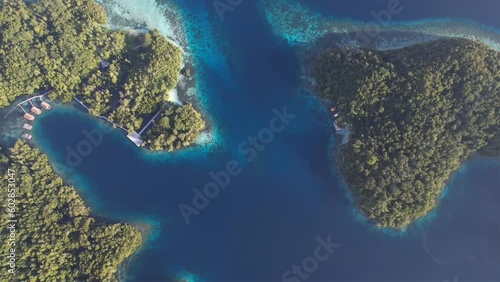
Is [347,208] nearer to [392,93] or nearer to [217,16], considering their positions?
[392,93]

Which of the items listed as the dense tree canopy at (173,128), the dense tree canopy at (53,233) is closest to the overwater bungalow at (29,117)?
the dense tree canopy at (53,233)

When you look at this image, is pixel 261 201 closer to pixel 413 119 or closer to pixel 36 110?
pixel 413 119

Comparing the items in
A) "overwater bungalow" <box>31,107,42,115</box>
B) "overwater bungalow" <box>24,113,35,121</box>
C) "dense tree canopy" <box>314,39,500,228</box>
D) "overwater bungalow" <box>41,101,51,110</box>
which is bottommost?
"overwater bungalow" <box>24,113,35,121</box>

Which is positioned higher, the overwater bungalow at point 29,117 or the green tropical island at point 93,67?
the green tropical island at point 93,67

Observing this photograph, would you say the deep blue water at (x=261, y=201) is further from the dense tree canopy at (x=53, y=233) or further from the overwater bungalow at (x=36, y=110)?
the dense tree canopy at (x=53, y=233)

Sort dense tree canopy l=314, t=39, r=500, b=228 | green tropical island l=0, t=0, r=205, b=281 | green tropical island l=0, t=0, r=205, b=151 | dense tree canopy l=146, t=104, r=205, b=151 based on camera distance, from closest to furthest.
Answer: green tropical island l=0, t=0, r=205, b=281 < dense tree canopy l=314, t=39, r=500, b=228 < green tropical island l=0, t=0, r=205, b=151 < dense tree canopy l=146, t=104, r=205, b=151

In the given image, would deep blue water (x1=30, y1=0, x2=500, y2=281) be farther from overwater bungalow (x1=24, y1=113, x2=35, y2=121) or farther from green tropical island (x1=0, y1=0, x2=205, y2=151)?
green tropical island (x1=0, y1=0, x2=205, y2=151)

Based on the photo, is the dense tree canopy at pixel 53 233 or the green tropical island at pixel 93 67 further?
the green tropical island at pixel 93 67

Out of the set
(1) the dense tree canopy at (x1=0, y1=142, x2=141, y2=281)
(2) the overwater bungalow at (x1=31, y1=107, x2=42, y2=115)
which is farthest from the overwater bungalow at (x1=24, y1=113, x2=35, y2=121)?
(1) the dense tree canopy at (x1=0, y1=142, x2=141, y2=281)
